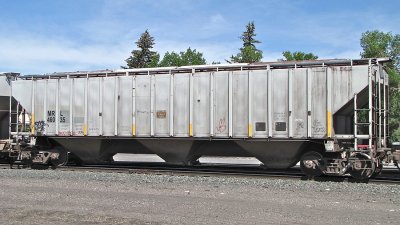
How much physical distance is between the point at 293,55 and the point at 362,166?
37789 millimetres

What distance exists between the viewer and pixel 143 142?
51.7 ft

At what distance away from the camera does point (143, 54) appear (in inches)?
2537

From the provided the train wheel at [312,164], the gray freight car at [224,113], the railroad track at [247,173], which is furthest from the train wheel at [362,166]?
the train wheel at [312,164]

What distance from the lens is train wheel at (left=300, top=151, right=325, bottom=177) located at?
43.5 feet

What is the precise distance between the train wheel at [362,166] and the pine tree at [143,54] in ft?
172

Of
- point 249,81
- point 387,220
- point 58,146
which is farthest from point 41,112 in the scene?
point 387,220

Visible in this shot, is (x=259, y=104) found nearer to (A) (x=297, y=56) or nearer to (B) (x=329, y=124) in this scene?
(B) (x=329, y=124)

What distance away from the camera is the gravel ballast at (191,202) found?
7102 mm

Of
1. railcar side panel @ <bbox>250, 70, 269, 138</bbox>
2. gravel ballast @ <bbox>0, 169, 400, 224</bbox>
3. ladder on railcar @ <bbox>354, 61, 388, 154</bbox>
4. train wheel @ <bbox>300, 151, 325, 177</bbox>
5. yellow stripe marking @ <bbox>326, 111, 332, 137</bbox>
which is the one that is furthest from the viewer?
railcar side panel @ <bbox>250, 70, 269, 138</bbox>

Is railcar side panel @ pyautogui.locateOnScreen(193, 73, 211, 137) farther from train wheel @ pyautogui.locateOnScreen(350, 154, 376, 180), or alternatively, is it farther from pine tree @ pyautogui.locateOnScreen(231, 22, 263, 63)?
pine tree @ pyautogui.locateOnScreen(231, 22, 263, 63)

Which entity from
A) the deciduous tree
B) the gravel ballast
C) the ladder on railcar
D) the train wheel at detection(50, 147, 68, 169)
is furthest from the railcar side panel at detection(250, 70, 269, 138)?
the deciduous tree

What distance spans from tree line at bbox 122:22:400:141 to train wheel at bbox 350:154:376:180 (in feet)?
15.7

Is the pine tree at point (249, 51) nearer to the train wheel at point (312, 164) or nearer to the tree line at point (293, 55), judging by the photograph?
the tree line at point (293, 55)

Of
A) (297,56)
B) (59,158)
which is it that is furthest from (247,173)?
(297,56)
